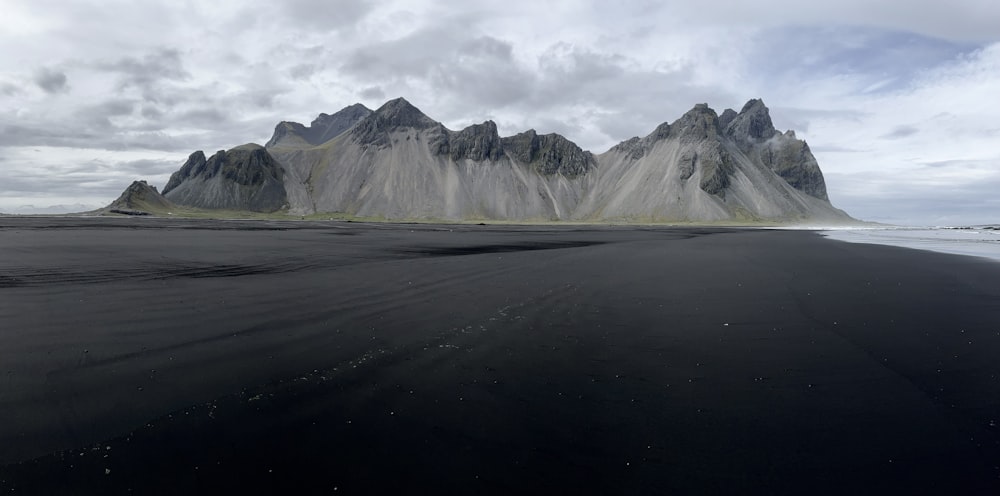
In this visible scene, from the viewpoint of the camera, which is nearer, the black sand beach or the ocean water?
the black sand beach

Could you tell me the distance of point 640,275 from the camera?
29281 millimetres

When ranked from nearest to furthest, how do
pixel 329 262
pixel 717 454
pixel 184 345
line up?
pixel 717 454, pixel 184 345, pixel 329 262

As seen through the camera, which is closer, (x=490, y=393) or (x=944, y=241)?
(x=490, y=393)

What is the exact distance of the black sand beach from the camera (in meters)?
6.95

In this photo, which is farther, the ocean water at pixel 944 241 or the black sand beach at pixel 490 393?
the ocean water at pixel 944 241

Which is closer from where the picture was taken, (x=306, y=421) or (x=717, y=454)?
(x=717, y=454)

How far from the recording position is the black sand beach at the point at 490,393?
6.95m

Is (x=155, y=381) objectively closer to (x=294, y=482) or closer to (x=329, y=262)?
(x=294, y=482)

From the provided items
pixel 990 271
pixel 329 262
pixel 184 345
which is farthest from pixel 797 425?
pixel 990 271

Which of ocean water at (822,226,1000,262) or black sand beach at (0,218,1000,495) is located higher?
ocean water at (822,226,1000,262)

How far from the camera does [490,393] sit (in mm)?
9969

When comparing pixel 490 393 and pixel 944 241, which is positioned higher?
pixel 944 241

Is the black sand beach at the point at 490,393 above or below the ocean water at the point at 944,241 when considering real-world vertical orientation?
below

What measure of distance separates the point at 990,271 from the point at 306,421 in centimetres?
4163
